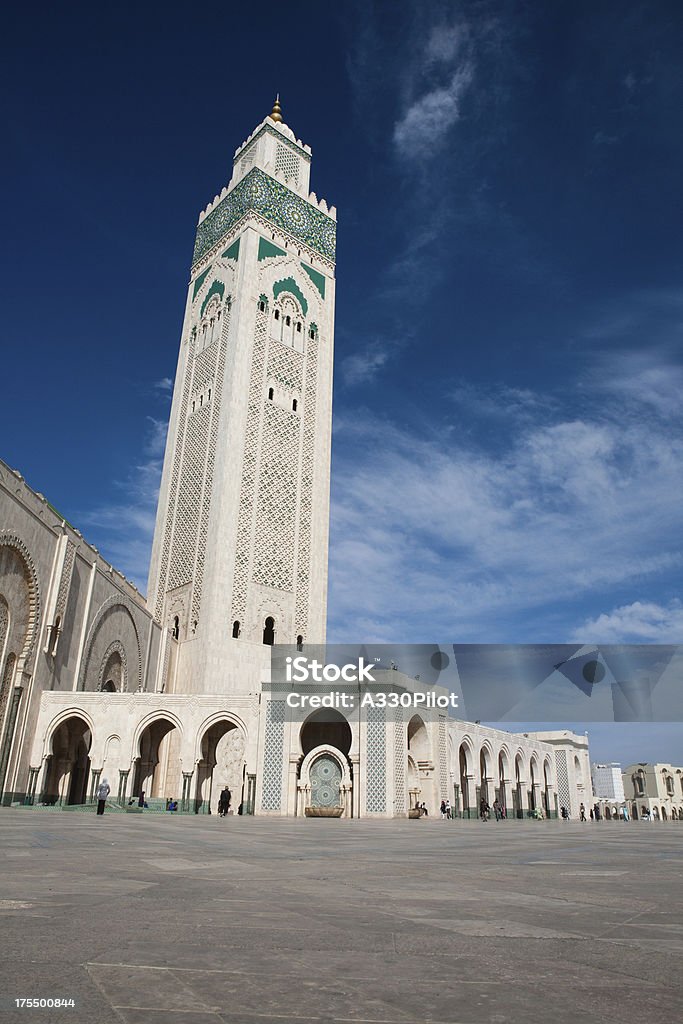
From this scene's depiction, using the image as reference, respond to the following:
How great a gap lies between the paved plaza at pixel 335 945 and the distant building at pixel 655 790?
59862mm

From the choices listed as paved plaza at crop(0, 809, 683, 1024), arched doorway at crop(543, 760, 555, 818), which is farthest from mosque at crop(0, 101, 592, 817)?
paved plaza at crop(0, 809, 683, 1024)

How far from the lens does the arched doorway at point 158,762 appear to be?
2303cm

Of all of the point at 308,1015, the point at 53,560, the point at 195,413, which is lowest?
the point at 308,1015

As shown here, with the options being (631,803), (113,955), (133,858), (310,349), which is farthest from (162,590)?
(631,803)

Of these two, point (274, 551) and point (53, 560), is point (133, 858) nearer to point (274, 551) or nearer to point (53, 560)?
point (53, 560)

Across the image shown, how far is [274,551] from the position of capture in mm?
27156

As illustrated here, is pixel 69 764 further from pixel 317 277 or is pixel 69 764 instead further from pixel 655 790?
pixel 655 790

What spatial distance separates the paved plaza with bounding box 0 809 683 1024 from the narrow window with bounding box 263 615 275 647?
22.0 m

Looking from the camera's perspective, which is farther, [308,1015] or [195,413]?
[195,413]

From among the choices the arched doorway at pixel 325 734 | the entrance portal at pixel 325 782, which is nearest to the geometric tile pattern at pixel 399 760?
the entrance portal at pixel 325 782

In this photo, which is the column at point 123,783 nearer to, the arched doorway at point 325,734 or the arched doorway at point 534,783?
the arched doorway at point 325,734

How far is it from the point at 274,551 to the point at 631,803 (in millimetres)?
46631

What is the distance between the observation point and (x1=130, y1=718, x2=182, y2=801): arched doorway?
23.0 m

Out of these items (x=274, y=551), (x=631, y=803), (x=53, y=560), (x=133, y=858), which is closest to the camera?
(x=133, y=858)
